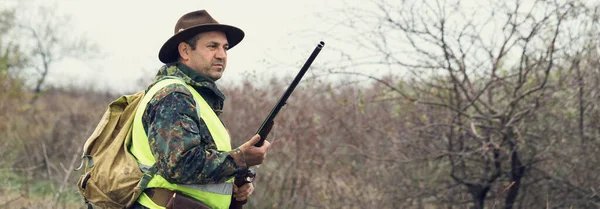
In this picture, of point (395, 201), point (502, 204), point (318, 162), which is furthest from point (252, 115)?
point (502, 204)

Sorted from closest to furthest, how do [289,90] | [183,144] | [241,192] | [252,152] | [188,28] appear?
[183,144] → [252,152] → [289,90] → [188,28] → [241,192]

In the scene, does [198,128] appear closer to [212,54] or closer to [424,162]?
[212,54]

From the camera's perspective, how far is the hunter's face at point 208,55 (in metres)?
3.76

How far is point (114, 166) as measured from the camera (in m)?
3.56

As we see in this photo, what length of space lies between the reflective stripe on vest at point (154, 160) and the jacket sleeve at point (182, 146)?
72 millimetres

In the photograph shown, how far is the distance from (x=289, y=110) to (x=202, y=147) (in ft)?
23.6

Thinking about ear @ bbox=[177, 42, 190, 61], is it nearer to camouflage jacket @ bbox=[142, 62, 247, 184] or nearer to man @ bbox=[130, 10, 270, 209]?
man @ bbox=[130, 10, 270, 209]

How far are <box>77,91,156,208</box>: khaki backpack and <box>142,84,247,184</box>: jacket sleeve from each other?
16 centimetres

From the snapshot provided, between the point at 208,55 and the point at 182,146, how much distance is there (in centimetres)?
65

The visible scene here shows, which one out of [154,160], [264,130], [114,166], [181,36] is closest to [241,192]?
[264,130]

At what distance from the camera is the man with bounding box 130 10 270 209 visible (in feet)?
10.9

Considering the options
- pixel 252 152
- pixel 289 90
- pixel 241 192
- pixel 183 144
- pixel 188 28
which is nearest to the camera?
pixel 183 144

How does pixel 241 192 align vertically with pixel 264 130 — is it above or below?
below

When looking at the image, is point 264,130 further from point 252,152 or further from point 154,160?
point 154,160
